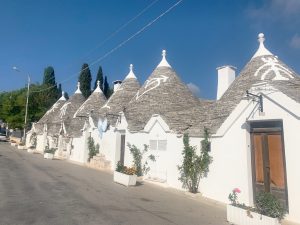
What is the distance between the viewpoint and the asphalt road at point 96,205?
754cm

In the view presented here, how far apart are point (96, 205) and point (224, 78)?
13.5 meters

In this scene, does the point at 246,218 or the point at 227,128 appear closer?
the point at 246,218

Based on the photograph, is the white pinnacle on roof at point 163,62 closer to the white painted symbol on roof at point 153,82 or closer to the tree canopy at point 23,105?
the white painted symbol on roof at point 153,82

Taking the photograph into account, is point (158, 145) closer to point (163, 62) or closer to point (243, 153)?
point (243, 153)

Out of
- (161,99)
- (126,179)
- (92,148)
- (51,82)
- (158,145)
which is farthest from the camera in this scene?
(51,82)

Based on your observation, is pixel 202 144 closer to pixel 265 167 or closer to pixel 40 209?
pixel 265 167

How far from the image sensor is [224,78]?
19656mm

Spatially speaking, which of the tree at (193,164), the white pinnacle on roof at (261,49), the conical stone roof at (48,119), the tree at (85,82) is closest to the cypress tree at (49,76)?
the tree at (85,82)

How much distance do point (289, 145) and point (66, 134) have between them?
24.2 m

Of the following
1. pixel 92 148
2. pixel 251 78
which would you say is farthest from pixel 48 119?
pixel 251 78

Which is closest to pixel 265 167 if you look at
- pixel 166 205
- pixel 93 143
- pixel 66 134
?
pixel 166 205

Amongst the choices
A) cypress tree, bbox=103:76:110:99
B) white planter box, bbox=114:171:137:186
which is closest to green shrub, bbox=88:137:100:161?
white planter box, bbox=114:171:137:186

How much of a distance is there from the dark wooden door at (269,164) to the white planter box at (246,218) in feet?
5.76

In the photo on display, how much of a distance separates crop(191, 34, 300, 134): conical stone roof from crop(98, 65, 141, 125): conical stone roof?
36.6ft
